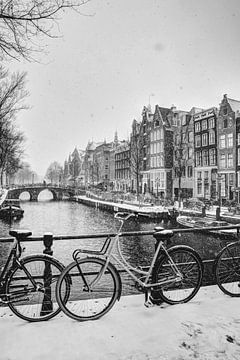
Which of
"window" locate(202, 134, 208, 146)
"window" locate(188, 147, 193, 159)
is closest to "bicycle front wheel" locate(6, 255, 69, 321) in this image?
"window" locate(202, 134, 208, 146)

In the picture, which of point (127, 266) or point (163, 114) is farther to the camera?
point (163, 114)

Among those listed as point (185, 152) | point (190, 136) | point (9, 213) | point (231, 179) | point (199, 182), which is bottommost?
point (9, 213)

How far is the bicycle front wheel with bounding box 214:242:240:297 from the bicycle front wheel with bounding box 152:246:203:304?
1.07 ft

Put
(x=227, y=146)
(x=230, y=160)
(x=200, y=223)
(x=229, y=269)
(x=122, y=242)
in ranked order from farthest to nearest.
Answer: (x=227, y=146), (x=230, y=160), (x=200, y=223), (x=122, y=242), (x=229, y=269)

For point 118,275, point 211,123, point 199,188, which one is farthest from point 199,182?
point 118,275

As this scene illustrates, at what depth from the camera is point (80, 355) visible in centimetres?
255

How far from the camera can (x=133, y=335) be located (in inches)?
114

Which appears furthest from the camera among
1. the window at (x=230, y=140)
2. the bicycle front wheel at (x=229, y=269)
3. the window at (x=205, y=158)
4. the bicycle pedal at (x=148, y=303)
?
the window at (x=205, y=158)

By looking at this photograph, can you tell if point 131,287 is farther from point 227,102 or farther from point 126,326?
point 227,102

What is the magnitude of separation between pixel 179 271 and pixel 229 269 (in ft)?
2.85

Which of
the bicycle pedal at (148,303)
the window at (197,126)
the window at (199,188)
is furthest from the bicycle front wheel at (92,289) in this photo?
the window at (197,126)

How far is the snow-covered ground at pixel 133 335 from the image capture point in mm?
2574

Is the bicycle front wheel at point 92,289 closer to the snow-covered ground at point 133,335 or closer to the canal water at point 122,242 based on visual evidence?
the snow-covered ground at point 133,335

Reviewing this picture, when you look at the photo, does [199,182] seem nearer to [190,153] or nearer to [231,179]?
[190,153]
